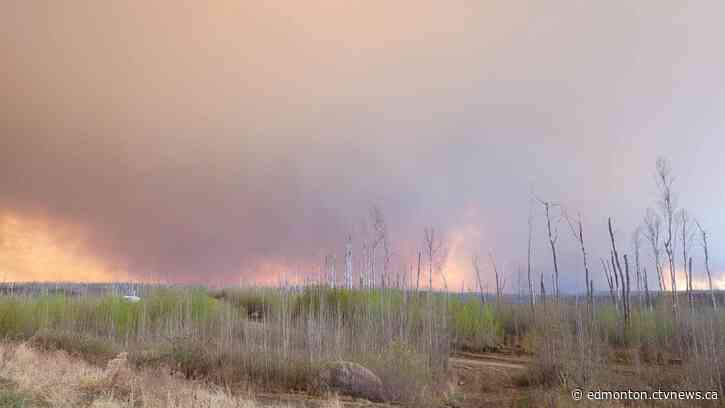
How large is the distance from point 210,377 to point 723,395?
825 cm

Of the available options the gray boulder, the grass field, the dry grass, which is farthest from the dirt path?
the dry grass

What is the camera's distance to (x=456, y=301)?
1617cm

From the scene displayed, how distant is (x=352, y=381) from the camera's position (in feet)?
29.7

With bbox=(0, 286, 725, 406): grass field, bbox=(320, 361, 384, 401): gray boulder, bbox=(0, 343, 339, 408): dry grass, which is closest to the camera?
bbox=(0, 343, 339, 408): dry grass

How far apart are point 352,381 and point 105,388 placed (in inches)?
143

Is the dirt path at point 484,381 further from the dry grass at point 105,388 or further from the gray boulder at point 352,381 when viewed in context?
the dry grass at point 105,388

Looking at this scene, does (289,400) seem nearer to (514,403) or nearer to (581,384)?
(514,403)

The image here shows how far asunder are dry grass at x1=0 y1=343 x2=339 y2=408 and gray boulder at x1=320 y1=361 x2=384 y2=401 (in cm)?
144

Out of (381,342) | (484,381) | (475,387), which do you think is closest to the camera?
(475,387)

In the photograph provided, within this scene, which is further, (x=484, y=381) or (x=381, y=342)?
(x=381, y=342)

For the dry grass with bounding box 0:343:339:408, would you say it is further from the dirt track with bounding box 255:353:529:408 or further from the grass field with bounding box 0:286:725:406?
the dirt track with bounding box 255:353:529:408

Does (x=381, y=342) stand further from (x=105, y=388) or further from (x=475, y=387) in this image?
(x=105, y=388)

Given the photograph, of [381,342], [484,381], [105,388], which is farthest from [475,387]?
[105,388]

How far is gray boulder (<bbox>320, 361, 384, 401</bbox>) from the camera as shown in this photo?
353 inches
